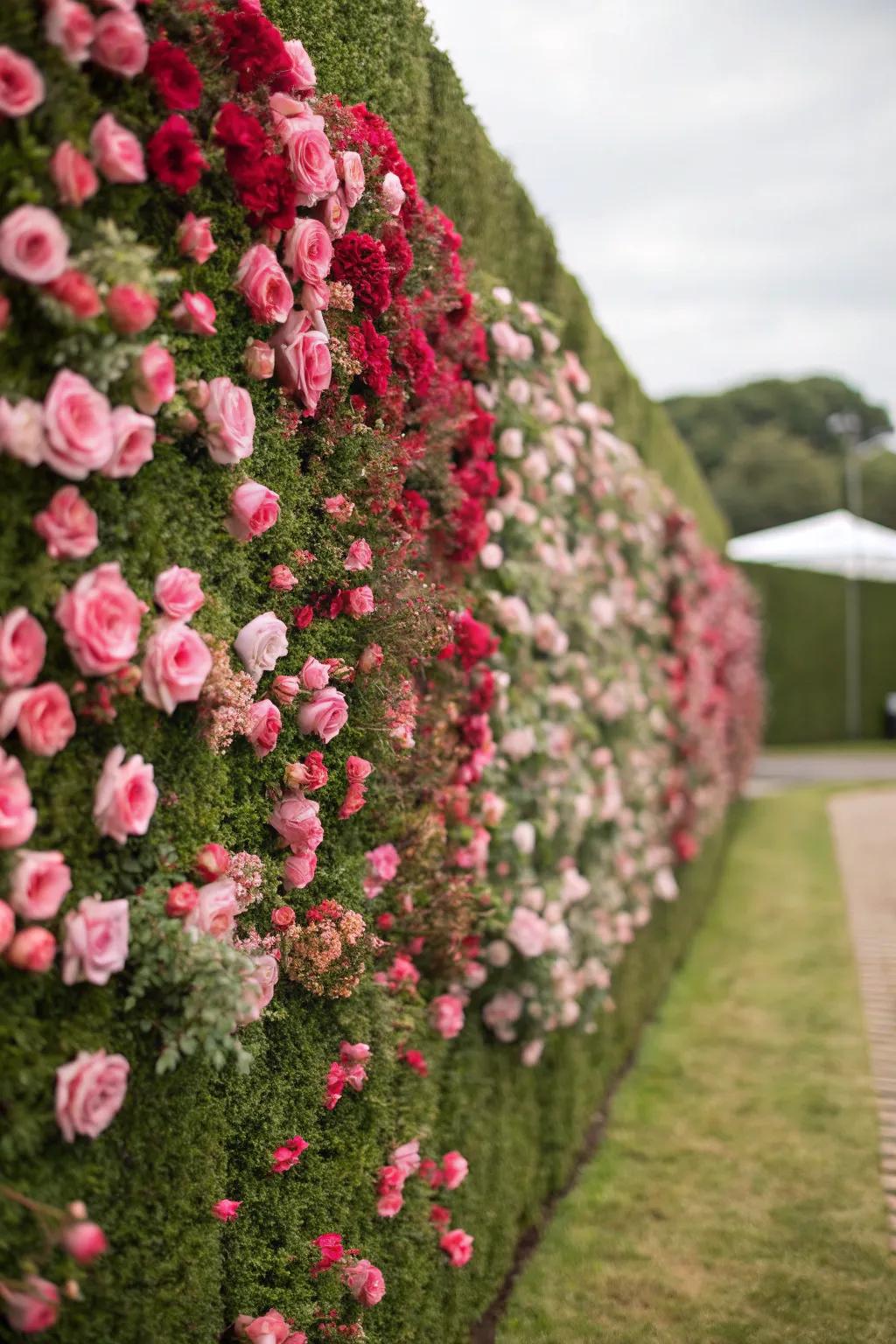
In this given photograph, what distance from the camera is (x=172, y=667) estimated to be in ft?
5.29

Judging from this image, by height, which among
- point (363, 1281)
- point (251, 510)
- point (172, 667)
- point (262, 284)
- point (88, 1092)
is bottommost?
point (363, 1281)

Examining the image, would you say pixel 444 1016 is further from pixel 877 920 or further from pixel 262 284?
pixel 877 920

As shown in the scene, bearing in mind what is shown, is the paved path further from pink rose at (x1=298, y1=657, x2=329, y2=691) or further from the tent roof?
the tent roof

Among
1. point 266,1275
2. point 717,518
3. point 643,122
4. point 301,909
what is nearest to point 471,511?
point 301,909

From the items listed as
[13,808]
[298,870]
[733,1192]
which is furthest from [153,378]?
[733,1192]

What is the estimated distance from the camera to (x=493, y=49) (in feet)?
11.2

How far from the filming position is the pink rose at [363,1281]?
219 centimetres

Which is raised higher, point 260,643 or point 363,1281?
point 260,643

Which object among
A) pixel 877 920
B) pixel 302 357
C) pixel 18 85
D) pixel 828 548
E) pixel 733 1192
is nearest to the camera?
pixel 18 85

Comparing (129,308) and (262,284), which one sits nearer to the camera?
(129,308)

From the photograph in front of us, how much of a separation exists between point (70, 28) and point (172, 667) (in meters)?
0.79

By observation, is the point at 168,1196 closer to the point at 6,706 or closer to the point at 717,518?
the point at 6,706

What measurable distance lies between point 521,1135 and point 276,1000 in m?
1.70

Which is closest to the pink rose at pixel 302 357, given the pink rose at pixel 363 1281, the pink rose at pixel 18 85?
the pink rose at pixel 18 85
